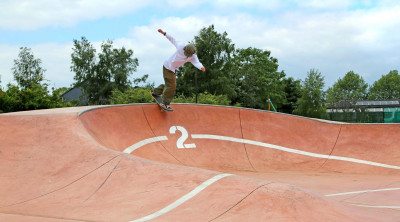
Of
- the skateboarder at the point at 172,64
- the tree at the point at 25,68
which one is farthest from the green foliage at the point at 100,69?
the skateboarder at the point at 172,64

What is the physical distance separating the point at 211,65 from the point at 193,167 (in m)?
43.3

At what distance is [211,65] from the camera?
1907 inches

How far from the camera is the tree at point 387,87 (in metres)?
80.3

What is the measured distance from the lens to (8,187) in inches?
207

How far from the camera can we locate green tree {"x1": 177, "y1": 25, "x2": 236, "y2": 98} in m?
47.8

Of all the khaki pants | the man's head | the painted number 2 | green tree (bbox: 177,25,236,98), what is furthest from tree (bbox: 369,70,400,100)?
the man's head

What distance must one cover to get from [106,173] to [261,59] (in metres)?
53.3

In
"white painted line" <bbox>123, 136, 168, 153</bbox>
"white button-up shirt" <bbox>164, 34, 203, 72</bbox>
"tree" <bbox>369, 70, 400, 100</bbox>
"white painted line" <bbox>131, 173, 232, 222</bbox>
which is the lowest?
"white painted line" <bbox>131, 173, 232, 222</bbox>

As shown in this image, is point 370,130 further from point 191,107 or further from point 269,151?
point 191,107

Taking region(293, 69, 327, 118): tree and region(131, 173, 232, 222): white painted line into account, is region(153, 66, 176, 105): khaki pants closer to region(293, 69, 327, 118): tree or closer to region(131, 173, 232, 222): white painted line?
region(131, 173, 232, 222): white painted line

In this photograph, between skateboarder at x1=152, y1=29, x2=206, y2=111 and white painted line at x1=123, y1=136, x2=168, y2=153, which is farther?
skateboarder at x1=152, y1=29, x2=206, y2=111

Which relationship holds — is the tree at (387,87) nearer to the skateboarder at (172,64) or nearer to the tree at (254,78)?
the tree at (254,78)

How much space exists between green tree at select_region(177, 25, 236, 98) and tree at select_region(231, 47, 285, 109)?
549 cm

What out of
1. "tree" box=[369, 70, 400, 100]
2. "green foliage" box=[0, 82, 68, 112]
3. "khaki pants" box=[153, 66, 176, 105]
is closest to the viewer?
"khaki pants" box=[153, 66, 176, 105]
